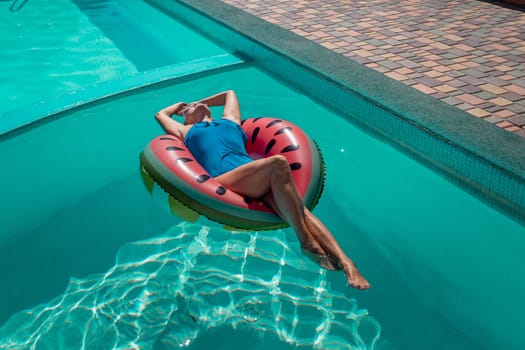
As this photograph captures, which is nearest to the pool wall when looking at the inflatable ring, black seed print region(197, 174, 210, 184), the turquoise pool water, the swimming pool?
the swimming pool

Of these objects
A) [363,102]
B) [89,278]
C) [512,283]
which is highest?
[363,102]

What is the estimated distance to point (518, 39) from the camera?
5547 mm

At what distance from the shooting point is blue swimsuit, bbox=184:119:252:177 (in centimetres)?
323

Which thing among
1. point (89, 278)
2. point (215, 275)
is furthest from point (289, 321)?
point (89, 278)

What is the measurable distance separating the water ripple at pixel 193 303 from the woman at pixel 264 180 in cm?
55

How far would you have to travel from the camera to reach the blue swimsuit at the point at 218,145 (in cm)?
323

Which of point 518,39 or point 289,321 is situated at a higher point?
point 518,39

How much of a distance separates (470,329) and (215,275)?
1459 mm

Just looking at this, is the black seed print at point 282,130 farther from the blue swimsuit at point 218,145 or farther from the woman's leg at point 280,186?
the woman's leg at point 280,186

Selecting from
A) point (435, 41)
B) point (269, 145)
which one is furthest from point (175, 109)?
point (435, 41)

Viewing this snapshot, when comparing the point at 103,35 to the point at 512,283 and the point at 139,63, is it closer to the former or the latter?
the point at 139,63

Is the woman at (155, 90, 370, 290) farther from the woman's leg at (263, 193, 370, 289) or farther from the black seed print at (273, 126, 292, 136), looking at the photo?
the black seed print at (273, 126, 292, 136)

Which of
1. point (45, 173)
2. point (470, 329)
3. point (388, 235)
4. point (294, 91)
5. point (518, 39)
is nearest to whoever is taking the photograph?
point (470, 329)

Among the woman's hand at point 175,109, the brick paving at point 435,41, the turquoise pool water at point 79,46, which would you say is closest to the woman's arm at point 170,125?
the woman's hand at point 175,109
